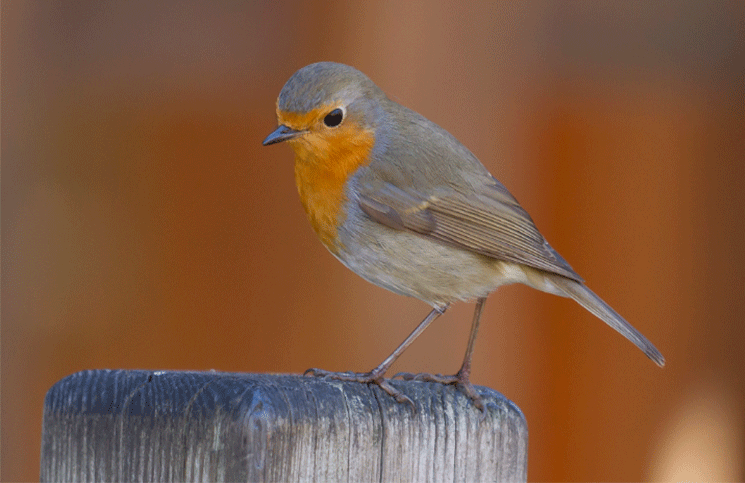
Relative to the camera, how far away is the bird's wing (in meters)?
2.83

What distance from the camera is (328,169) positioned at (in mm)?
2820

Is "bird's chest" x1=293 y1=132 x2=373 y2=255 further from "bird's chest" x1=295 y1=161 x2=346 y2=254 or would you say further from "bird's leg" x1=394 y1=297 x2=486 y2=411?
"bird's leg" x1=394 y1=297 x2=486 y2=411

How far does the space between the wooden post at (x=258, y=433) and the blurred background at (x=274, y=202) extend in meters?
2.65

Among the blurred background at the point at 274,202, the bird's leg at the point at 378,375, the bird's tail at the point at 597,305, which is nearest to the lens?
the bird's leg at the point at 378,375

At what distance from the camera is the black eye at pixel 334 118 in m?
2.79

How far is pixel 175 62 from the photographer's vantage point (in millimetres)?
4672

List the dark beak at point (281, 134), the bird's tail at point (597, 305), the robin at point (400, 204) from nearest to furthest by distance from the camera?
Answer: the dark beak at point (281, 134), the robin at point (400, 204), the bird's tail at point (597, 305)

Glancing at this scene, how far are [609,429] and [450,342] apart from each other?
3.72 ft

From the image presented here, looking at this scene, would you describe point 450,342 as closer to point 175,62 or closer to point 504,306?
point 504,306

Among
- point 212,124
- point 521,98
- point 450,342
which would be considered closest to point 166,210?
point 212,124

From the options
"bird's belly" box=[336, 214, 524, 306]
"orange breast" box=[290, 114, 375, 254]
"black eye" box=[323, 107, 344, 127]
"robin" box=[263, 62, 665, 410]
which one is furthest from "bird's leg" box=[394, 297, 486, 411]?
"black eye" box=[323, 107, 344, 127]

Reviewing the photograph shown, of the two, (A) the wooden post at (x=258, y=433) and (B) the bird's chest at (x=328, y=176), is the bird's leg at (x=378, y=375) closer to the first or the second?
(A) the wooden post at (x=258, y=433)

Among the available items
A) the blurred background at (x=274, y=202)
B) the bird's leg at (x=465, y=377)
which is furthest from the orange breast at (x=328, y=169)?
the blurred background at (x=274, y=202)

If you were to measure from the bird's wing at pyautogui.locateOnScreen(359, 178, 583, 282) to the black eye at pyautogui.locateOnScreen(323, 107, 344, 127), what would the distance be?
0.24 meters
